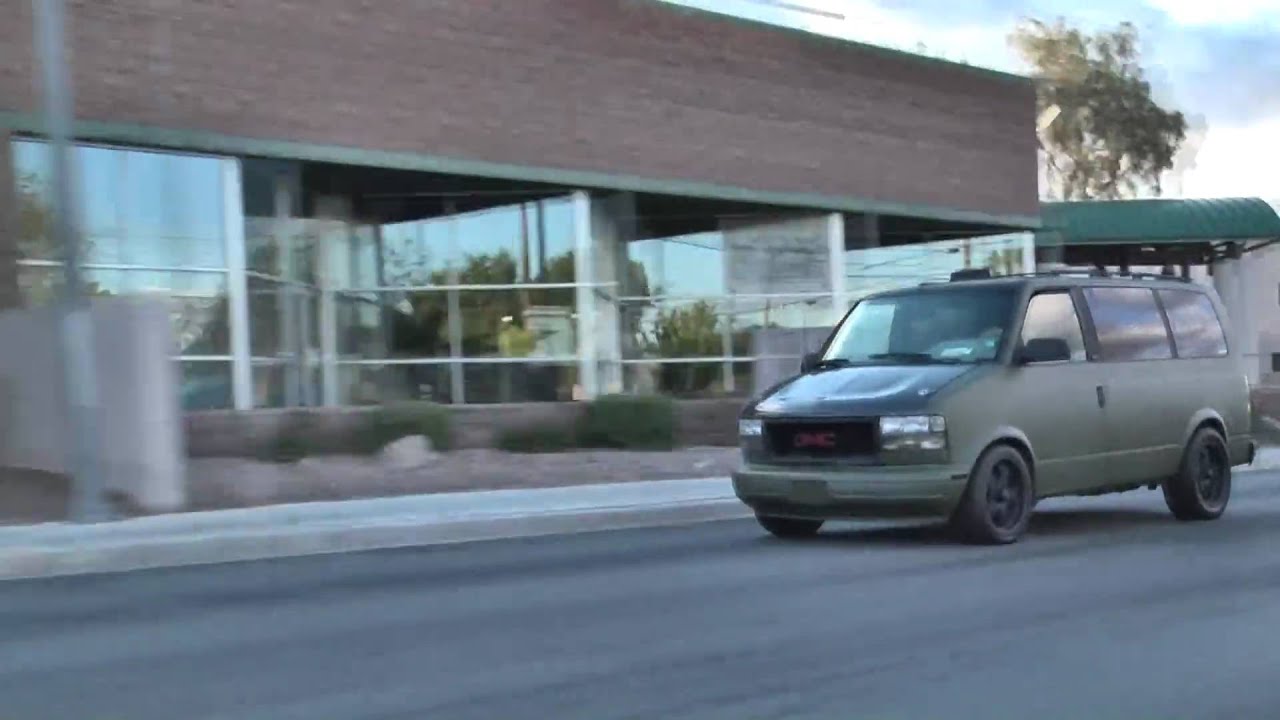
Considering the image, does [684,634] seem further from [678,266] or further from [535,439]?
[678,266]

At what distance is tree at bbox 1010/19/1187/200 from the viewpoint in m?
53.8

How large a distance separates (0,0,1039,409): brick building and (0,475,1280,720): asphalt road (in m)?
9.27

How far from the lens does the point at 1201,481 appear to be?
43.9 ft

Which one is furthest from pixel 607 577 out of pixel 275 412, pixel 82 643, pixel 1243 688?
pixel 275 412

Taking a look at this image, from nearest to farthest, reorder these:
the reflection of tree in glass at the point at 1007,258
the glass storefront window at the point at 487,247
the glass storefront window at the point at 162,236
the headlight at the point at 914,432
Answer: the headlight at the point at 914,432 < the glass storefront window at the point at 162,236 < the glass storefront window at the point at 487,247 < the reflection of tree in glass at the point at 1007,258

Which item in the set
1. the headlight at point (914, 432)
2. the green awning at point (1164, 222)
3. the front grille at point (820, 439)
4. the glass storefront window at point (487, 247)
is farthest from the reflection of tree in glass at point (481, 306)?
the green awning at point (1164, 222)

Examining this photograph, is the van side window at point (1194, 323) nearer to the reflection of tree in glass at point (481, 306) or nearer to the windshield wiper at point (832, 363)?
the windshield wiper at point (832, 363)

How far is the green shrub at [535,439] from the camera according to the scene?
71.9 ft

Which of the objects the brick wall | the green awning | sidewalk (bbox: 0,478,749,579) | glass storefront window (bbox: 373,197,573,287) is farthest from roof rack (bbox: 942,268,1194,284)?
the green awning

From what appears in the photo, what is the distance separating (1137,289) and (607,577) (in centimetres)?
534

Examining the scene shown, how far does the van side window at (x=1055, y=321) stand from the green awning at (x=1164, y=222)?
2585cm

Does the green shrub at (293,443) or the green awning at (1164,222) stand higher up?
the green awning at (1164,222)

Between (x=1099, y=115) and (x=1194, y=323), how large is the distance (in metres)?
42.5

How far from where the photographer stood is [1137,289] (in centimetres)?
1305
